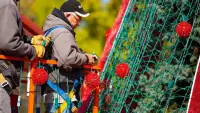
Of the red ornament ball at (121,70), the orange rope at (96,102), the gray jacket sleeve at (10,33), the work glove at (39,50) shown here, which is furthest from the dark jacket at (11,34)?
the red ornament ball at (121,70)

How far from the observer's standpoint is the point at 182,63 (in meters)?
5.38

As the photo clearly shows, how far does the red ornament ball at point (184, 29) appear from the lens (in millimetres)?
4996

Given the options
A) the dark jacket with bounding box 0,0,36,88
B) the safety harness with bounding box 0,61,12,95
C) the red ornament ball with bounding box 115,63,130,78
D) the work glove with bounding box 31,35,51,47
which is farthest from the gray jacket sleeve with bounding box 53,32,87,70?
the red ornament ball with bounding box 115,63,130,78

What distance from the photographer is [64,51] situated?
395cm

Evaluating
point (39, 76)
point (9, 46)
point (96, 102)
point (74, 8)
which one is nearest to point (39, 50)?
point (39, 76)

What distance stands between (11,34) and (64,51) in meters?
0.60

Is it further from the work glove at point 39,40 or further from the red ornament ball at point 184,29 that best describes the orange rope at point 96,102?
the red ornament ball at point 184,29

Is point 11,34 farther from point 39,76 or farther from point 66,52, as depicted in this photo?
point 66,52

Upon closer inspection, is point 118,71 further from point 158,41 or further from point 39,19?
point 39,19

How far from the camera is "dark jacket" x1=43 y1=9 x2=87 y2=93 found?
156 inches

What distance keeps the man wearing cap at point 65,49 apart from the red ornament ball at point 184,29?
1229 mm

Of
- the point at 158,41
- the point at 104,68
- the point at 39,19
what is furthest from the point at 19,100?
the point at 39,19

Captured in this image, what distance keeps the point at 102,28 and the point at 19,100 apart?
34.8 ft

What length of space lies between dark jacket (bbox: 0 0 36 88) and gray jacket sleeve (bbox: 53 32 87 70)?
0.36m
